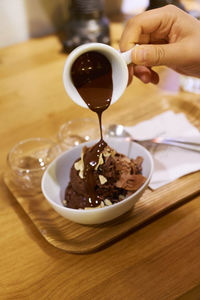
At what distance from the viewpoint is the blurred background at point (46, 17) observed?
194cm

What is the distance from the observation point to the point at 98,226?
0.97 metres

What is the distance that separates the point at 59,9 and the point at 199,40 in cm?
138

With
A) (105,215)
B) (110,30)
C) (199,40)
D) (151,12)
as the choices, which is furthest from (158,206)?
(110,30)

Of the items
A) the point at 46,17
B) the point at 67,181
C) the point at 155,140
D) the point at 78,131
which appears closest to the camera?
the point at 67,181

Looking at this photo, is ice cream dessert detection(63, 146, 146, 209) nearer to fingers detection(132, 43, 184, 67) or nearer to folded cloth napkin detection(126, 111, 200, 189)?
folded cloth napkin detection(126, 111, 200, 189)

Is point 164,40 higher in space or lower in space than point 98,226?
higher

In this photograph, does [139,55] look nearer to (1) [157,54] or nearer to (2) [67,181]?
(1) [157,54]

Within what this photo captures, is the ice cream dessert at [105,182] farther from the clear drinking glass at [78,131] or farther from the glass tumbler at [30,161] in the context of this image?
the clear drinking glass at [78,131]

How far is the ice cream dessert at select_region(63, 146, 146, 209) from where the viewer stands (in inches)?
38.4

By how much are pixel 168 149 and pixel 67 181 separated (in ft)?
1.20

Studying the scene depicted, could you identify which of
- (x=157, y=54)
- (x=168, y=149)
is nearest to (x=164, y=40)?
(x=157, y=54)

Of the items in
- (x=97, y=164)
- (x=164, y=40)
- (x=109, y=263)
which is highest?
(x=164, y=40)

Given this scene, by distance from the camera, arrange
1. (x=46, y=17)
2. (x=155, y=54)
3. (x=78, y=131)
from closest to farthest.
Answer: (x=155, y=54) < (x=78, y=131) < (x=46, y=17)

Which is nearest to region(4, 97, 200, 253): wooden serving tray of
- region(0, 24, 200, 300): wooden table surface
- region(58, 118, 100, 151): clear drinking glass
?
region(0, 24, 200, 300): wooden table surface
